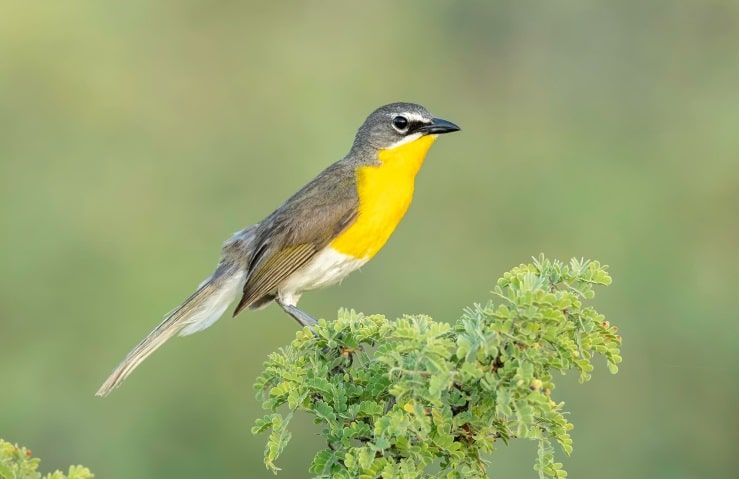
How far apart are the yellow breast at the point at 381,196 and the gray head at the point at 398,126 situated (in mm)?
51

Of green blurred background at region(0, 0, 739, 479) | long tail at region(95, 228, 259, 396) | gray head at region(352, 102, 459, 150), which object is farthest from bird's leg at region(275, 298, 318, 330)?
green blurred background at region(0, 0, 739, 479)

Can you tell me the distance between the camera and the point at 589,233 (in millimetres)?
9430

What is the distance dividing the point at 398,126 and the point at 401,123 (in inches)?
1.1

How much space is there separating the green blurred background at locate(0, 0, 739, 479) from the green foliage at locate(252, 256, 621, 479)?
3.77 m

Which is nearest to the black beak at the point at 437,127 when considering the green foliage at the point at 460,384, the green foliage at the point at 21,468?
the green foliage at the point at 460,384

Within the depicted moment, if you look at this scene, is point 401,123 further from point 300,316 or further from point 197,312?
point 197,312

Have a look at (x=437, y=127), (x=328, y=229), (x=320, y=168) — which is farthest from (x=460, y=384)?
(x=320, y=168)

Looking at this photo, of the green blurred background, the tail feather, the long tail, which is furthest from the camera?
the green blurred background

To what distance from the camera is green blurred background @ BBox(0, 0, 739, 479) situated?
25.7 ft

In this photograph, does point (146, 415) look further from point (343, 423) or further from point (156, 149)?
point (343, 423)

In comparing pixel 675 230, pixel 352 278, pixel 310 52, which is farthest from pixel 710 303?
pixel 310 52

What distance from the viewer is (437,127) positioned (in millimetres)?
6262

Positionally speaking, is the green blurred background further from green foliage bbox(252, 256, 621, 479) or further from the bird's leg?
green foliage bbox(252, 256, 621, 479)

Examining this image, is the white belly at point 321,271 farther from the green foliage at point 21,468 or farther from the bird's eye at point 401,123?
the green foliage at point 21,468
